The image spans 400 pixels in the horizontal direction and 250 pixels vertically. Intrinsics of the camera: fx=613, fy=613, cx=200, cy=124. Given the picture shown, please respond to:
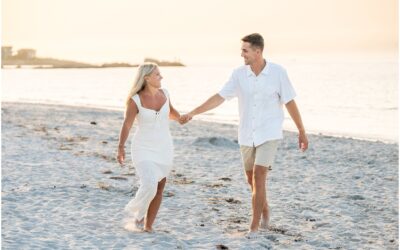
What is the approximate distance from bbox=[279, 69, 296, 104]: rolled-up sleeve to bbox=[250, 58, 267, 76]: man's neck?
0.24 meters

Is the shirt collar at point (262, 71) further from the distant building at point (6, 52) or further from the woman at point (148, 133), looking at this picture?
the distant building at point (6, 52)

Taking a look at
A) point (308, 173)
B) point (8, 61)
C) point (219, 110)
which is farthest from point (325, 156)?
point (8, 61)

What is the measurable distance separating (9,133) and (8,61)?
188 meters

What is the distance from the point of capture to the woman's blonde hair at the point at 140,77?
6629 mm

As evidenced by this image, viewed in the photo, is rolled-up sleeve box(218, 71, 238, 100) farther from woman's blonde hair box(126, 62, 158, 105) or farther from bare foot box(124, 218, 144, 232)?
bare foot box(124, 218, 144, 232)

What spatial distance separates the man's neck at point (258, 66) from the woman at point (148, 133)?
1.04 metres

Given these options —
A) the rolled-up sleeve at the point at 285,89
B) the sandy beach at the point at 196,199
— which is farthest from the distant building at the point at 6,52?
the rolled-up sleeve at the point at 285,89

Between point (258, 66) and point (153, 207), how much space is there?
1.98 meters

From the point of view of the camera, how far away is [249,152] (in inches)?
274

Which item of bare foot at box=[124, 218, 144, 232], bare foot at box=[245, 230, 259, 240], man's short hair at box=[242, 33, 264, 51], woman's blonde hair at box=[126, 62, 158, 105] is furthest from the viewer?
bare foot at box=[124, 218, 144, 232]

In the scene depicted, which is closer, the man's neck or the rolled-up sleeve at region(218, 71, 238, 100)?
the man's neck

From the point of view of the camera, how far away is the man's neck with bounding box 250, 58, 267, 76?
269 inches

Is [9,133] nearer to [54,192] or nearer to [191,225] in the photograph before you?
[54,192]

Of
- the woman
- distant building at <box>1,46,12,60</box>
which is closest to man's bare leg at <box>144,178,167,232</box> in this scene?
the woman
